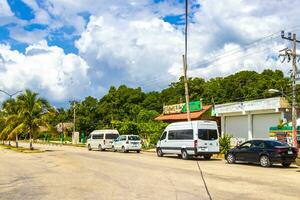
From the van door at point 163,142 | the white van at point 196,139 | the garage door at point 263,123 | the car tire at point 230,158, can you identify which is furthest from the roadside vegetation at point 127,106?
the car tire at point 230,158

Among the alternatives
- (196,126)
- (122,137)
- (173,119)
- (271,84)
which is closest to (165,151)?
(196,126)

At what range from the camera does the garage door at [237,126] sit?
45.7m

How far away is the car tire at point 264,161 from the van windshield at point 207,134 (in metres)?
5.91

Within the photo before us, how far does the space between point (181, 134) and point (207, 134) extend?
195 cm

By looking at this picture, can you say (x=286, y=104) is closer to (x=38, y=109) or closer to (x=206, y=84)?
(x=38, y=109)

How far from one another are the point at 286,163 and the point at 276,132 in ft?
51.5

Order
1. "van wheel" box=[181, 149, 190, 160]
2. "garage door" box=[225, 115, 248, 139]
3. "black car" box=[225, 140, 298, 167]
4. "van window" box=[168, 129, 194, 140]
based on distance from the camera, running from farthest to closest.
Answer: "garage door" box=[225, 115, 248, 139] < "van wheel" box=[181, 149, 190, 160] < "van window" box=[168, 129, 194, 140] < "black car" box=[225, 140, 298, 167]

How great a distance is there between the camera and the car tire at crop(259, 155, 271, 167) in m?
21.7

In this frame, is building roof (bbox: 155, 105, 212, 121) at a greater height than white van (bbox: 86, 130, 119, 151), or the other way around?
building roof (bbox: 155, 105, 212, 121)

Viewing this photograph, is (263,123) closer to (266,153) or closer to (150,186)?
(266,153)

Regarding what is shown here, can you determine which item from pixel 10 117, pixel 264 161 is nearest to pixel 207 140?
pixel 264 161

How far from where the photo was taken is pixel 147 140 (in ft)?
161

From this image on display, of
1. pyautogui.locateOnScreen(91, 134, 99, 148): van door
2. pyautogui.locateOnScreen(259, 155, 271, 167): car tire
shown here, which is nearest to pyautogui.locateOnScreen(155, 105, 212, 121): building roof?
pyautogui.locateOnScreen(91, 134, 99, 148): van door

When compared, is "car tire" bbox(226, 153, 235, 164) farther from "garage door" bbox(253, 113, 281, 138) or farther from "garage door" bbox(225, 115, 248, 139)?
"garage door" bbox(225, 115, 248, 139)
